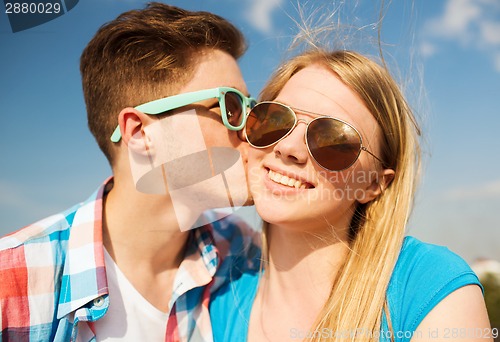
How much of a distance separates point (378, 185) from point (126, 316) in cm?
183

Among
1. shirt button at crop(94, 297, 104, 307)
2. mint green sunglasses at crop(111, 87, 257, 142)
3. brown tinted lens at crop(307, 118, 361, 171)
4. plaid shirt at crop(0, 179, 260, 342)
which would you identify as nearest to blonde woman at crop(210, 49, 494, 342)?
brown tinted lens at crop(307, 118, 361, 171)

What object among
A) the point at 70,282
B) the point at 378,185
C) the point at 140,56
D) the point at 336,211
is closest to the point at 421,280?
the point at 336,211

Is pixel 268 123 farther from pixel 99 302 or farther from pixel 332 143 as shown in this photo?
pixel 99 302

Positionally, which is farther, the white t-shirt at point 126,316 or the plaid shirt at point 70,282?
the white t-shirt at point 126,316

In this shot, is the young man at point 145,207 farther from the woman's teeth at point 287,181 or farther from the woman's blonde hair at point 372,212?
the woman's blonde hair at point 372,212

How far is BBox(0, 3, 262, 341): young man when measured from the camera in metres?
2.67

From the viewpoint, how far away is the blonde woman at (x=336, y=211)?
8.16ft

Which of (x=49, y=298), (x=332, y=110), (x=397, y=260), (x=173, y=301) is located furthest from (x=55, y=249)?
(x=397, y=260)

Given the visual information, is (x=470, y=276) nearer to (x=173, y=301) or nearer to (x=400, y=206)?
(x=400, y=206)

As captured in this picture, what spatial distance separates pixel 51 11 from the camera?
348 cm

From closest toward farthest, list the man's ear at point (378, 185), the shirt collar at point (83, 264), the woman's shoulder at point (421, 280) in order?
the woman's shoulder at point (421, 280) < the shirt collar at point (83, 264) < the man's ear at point (378, 185)

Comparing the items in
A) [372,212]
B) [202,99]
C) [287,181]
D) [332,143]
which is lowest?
[372,212]

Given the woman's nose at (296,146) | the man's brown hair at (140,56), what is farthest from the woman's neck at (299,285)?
the man's brown hair at (140,56)

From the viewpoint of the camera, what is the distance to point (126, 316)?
2842mm
